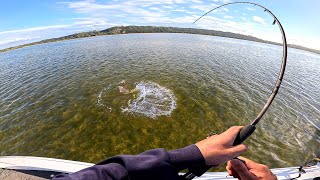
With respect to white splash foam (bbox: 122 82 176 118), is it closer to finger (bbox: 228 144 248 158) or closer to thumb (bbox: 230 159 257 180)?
thumb (bbox: 230 159 257 180)

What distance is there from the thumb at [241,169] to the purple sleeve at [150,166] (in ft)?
1.02

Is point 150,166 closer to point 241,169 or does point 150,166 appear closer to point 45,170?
point 241,169

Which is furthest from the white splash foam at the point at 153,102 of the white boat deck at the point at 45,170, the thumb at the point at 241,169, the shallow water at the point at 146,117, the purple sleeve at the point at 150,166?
the purple sleeve at the point at 150,166

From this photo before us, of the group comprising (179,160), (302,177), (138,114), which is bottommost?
(138,114)

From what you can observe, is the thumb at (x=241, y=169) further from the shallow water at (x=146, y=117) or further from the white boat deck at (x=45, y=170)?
the shallow water at (x=146, y=117)

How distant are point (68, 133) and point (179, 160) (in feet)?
44.5

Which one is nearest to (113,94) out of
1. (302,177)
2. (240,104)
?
(240,104)

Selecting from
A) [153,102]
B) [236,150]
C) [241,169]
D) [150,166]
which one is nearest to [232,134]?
[236,150]

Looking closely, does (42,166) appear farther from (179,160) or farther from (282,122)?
(282,122)

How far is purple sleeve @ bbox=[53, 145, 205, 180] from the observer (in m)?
1.64

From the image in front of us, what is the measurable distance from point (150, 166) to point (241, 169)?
2.41 feet

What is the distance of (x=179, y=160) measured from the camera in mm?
1698

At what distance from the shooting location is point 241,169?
6.02ft

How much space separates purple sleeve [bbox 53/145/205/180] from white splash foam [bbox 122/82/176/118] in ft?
45.0
